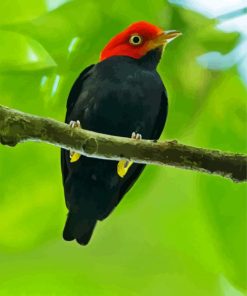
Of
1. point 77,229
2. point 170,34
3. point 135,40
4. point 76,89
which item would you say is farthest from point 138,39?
point 77,229

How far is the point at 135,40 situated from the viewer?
145 cm

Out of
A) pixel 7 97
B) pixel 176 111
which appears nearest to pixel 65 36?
pixel 7 97

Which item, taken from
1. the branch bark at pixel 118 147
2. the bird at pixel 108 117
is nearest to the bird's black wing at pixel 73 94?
the bird at pixel 108 117

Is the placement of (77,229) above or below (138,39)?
below

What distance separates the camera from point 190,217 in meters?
1.38

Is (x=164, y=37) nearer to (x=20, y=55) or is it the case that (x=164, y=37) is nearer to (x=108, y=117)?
(x=108, y=117)

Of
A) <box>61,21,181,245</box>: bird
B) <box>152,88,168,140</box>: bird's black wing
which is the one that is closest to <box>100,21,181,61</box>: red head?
<box>61,21,181,245</box>: bird

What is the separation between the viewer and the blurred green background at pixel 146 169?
1.32 metres

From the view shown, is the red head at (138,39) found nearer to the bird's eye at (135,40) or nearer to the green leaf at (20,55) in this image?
the bird's eye at (135,40)

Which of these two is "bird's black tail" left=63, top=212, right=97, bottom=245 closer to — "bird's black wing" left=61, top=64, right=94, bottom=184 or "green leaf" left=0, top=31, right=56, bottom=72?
"bird's black wing" left=61, top=64, right=94, bottom=184

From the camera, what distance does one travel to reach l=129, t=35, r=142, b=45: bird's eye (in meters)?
1.42

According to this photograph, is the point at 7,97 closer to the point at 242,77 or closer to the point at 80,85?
the point at 80,85

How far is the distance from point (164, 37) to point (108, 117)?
0.24m

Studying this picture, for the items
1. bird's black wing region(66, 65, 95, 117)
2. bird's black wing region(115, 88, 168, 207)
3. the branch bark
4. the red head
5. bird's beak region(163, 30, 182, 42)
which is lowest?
the branch bark
